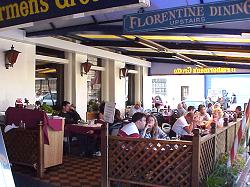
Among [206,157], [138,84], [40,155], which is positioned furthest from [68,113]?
[138,84]

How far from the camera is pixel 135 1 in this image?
2768 mm

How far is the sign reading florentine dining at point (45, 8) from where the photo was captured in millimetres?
2912

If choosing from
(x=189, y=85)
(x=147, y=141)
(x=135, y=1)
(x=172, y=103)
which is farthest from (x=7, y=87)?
(x=189, y=85)

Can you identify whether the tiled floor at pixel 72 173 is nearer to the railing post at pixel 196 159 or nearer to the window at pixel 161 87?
the railing post at pixel 196 159

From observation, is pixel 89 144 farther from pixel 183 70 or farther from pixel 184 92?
pixel 184 92

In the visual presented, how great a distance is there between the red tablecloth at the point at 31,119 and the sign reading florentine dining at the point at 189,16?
84.2 inches

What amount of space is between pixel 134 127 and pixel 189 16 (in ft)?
5.43

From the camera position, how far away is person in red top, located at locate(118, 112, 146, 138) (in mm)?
4646

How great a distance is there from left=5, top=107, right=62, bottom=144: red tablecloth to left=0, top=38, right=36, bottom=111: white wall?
47.3 inches

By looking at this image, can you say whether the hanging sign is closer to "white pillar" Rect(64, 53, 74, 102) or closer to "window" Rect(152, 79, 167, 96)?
"white pillar" Rect(64, 53, 74, 102)

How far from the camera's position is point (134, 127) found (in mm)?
4738

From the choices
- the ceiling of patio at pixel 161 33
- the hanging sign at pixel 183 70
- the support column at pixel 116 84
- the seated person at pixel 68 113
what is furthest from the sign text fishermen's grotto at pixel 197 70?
the seated person at pixel 68 113

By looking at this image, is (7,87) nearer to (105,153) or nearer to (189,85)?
(105,153)

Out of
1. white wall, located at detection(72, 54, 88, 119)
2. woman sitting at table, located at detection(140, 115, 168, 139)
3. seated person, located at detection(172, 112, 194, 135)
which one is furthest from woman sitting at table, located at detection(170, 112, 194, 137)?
white wall, located at detection(72, 54, 88, 119)
